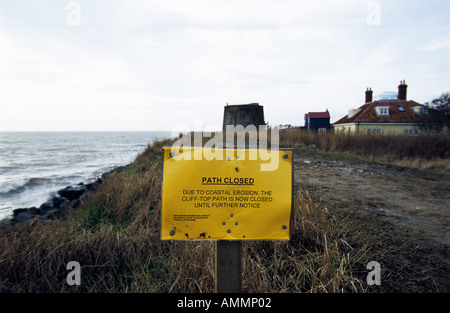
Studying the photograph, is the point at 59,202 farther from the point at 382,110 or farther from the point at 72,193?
the point at 382,110

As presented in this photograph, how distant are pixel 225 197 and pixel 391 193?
203 inches

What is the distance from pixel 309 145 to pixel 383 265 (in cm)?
1227

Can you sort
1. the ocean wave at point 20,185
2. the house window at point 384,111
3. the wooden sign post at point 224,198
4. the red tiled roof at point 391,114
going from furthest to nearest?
the house window at point 384,111 < the red tiled roof at point 391,114 < the ocean wave at point 20,185 < the wooden sign post at point 224,198

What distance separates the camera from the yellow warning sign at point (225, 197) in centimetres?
144

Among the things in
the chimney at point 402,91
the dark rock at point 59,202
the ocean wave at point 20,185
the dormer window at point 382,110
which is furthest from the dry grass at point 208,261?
the chimney at point 402,91

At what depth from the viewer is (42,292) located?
8.12ft

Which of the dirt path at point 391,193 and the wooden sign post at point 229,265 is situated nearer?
the wooden sign post at point 229,265

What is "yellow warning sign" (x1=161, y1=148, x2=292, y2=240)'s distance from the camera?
4.73 ft

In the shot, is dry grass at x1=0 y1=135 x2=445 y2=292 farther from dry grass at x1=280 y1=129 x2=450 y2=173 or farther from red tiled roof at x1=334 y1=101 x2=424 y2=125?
red tiled roof at x1=334 y1=101 x2=424 y2=125

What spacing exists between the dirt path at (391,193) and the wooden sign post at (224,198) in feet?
8.15

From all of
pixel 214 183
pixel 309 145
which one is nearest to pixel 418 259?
pixel 214 183

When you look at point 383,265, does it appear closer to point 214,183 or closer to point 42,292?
point 214,183

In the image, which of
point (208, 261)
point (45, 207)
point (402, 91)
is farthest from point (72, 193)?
point (402, 91)

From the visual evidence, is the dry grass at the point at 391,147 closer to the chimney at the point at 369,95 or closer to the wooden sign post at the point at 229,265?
the wooden sign post at the point at 229,265
